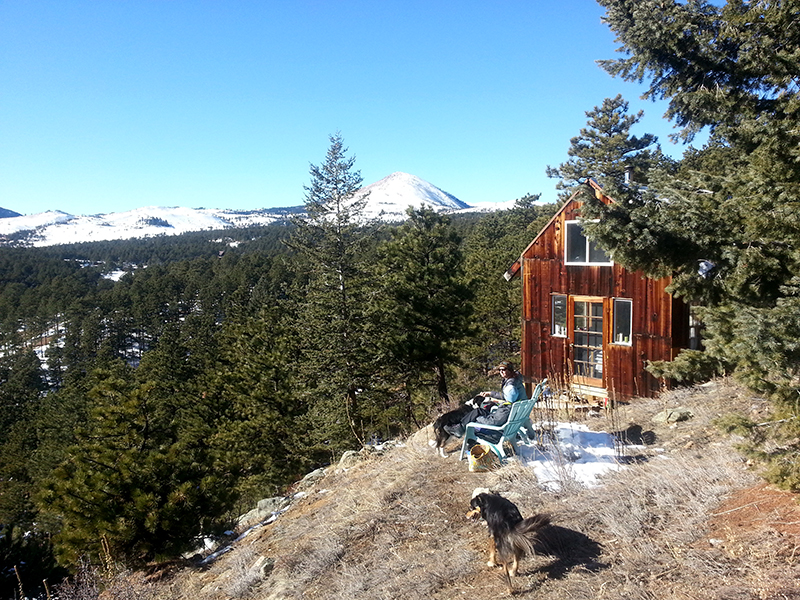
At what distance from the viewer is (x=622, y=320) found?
11086 millimetres

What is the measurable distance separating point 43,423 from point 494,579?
37055 millimetres

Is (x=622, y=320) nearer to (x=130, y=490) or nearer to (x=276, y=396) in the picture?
(x=130, y=490)

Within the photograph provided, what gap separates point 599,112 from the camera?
27.4 metres

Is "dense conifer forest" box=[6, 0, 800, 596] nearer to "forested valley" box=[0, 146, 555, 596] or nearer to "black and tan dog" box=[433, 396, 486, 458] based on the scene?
"forested valley" box=[0, 146, 555, 596]

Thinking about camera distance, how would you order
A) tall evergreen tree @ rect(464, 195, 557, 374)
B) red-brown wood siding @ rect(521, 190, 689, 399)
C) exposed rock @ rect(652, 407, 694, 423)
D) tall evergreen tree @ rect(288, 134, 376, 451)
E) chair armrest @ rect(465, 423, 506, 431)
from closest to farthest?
chair armrest @ rect(465, 423, 506, 431)
exposed rock @ rect(652, 407, 694, 423)
red-brown wood siding @ rect(521, 190, 689, 399)
tall evergreen tree @ rect(288, 134, 376, 451)
tall evergreen tree @ rect(464, 195, 557, 374)

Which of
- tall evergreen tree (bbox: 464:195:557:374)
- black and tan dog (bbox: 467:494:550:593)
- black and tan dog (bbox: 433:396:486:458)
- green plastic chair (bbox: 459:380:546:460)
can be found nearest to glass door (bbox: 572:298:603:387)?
black and tan dog (bbox: 433:396:486:458)

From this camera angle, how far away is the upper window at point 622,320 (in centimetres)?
1095

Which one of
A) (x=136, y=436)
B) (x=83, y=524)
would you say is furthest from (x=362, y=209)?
(x=83, y=524)

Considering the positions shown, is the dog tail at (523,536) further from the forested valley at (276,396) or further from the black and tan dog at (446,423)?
the forested valley at (276,396)

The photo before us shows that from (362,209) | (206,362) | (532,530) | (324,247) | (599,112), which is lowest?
(206,362)

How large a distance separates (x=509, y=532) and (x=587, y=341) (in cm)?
874

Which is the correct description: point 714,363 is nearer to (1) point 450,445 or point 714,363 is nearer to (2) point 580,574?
(2) point 580,574

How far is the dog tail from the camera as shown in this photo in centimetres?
359

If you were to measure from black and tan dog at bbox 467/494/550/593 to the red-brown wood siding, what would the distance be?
19.2ft
